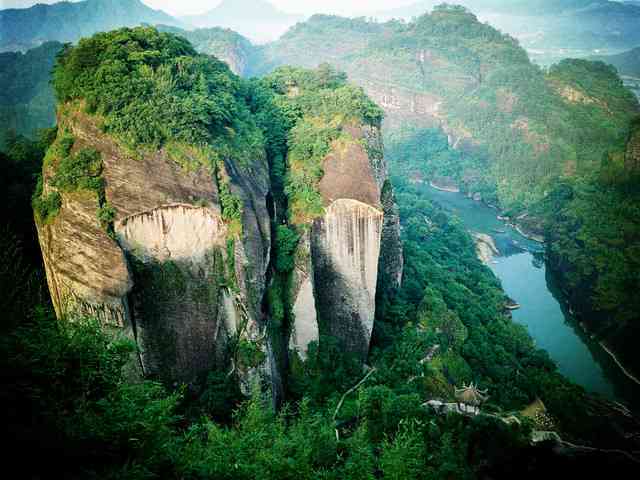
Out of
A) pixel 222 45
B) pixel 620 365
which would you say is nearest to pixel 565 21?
pixel 222 45

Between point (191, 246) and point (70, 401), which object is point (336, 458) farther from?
point (191, 246)

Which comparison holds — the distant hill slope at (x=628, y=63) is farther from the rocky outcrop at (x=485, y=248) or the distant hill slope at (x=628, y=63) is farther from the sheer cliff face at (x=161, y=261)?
the sheer cliff face at (x=161, y=261)

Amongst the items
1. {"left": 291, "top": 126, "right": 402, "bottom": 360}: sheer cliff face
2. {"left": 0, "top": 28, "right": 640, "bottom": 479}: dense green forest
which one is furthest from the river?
{"left": 291, "top": 126, "right": 402, "bottom": 360}: sheer cliff face

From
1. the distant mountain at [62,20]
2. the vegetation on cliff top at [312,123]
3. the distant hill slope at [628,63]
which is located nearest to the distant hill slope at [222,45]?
the distant mountain at [62,20]

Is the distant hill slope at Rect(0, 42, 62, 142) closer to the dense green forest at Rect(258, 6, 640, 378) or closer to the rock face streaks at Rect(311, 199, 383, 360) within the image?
the rock face streaks at Rect(311, 199, 383, 360)

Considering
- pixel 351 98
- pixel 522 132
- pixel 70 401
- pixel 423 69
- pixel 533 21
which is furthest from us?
pixel 533 21

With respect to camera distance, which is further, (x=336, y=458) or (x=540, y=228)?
(x=540, y=228)

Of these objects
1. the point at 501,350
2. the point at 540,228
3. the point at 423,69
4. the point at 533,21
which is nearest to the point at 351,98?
the point at 501,350
